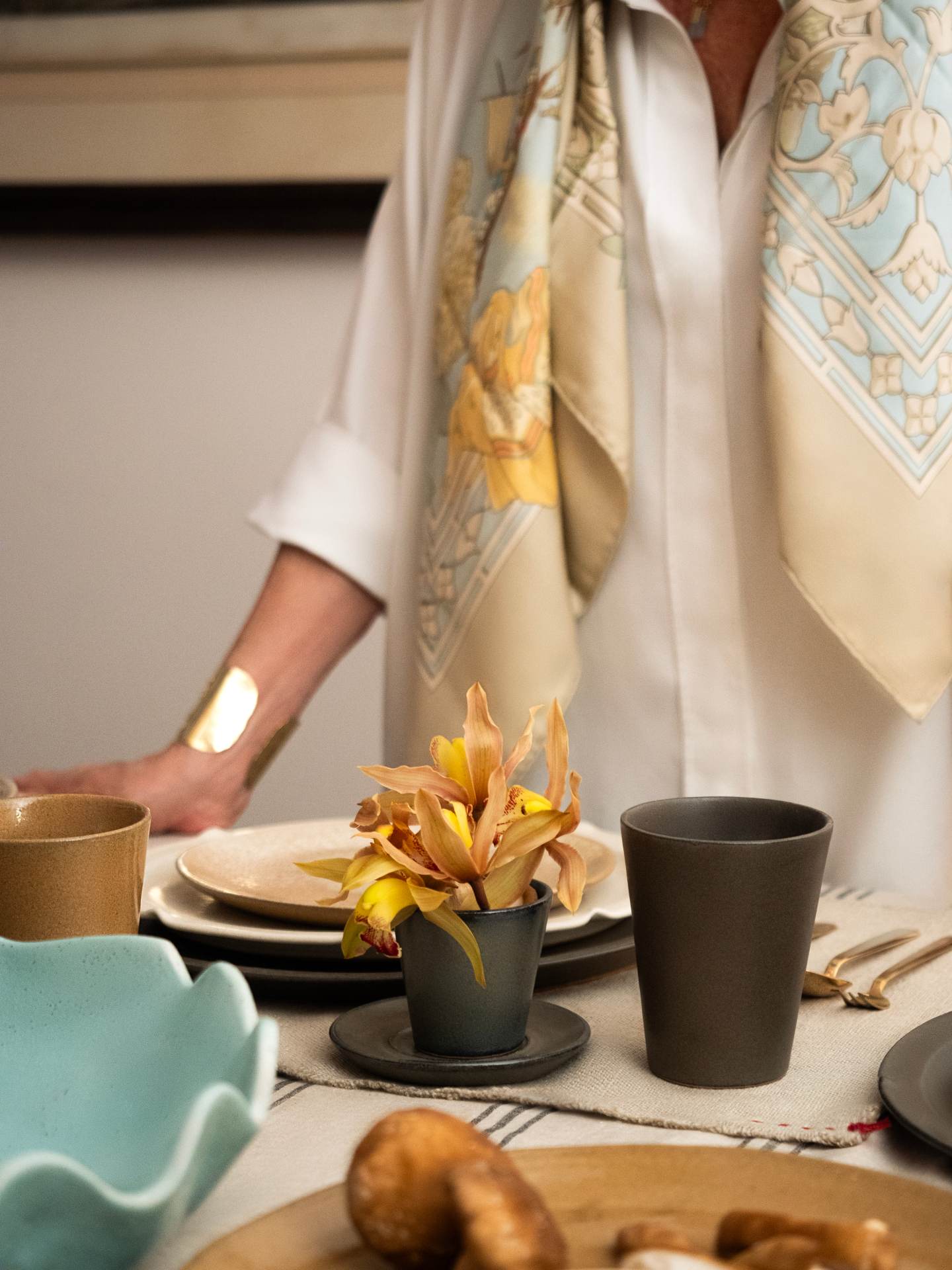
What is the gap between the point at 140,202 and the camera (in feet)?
6.14

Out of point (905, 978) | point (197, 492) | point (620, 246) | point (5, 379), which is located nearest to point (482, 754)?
point (905, 978)

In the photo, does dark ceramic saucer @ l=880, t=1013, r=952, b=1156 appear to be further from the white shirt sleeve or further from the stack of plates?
the white shirt sleeve

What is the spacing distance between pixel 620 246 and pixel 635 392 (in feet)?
0.39

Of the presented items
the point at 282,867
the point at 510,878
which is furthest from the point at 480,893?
the point at 282,867

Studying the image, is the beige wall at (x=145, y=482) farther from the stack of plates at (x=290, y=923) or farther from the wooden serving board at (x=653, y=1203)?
the wooden serving board at (x=653, y=1203)

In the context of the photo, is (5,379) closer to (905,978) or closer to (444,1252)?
(905,978)

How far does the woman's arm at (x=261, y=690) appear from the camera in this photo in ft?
2.98

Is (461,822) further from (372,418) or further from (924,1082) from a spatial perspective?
(372,418)

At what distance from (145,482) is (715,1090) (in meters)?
1.69

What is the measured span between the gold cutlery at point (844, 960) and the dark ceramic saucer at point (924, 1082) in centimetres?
6

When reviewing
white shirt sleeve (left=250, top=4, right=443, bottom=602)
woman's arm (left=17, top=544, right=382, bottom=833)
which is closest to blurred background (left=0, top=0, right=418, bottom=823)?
white shirt sleeve (left=250, top=4, right=443, bottom=602)

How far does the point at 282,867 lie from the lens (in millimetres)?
663

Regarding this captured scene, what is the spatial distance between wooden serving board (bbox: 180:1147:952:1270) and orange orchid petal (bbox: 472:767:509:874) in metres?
0.11

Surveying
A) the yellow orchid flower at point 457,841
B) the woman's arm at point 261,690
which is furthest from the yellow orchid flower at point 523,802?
the woman's arm at point 261,690
